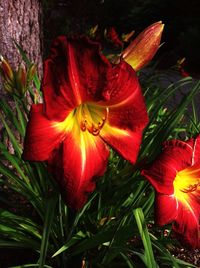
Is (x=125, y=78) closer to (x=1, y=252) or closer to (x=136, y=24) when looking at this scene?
(x=1, y=252)

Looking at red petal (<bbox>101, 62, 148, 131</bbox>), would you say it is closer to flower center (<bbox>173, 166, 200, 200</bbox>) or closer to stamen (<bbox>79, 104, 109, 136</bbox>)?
stamen (<bbox>79, 104, 109, 136</bbox>)

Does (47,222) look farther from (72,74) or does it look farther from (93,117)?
(72,74)

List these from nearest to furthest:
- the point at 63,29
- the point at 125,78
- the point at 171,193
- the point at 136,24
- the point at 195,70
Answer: the point at 125,78
the point at 171,193
the point at 63,29
the point at 195,70
the point at 136,24

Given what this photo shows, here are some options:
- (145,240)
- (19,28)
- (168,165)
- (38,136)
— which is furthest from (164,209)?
(19,28)

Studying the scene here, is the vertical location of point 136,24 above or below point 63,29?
below

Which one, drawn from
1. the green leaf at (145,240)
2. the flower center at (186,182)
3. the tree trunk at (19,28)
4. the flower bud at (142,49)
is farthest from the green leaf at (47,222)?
the tree trunk at (19,28)

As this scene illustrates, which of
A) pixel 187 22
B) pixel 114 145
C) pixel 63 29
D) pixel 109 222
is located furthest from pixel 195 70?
pixel 114 145

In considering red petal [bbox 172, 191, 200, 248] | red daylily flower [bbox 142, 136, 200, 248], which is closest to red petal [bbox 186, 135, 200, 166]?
red daylily flower [bbox 142, 136, 200, 248]
